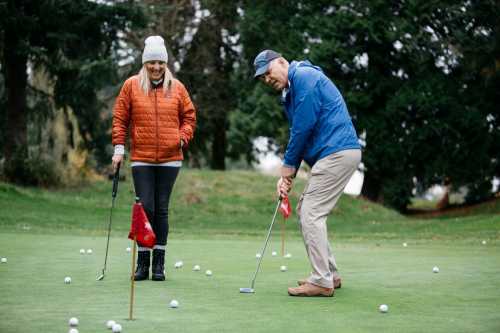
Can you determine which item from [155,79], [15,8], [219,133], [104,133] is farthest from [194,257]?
[219,133]

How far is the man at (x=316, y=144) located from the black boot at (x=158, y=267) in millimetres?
1456

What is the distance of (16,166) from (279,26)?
418 inches

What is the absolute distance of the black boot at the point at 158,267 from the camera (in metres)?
7.69

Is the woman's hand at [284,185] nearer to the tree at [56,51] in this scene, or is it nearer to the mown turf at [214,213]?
the mown turf at [214,213]

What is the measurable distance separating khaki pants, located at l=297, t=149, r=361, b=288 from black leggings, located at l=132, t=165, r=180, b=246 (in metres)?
1.59

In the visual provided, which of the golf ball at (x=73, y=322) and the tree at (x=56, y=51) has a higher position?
the tree at (x=56, y=51)

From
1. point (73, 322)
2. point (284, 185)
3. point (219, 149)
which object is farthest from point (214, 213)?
point (73, 322)

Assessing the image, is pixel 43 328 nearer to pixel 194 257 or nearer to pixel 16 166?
pixel 194 257

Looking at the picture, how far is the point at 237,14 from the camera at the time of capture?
31.9 metres

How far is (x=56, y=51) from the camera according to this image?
73.9 feet

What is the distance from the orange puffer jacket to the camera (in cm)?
780

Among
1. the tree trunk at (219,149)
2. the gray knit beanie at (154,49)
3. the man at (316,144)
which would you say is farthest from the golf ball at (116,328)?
the tree trunk at (219,149)

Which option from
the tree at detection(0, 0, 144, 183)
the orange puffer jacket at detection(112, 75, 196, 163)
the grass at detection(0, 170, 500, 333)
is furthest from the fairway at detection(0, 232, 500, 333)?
the tree at detection(0, 0, 144, 183)

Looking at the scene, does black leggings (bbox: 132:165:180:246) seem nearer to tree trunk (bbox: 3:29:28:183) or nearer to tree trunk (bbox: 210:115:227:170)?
tree trunk (bbox: 3:29:28:183)
